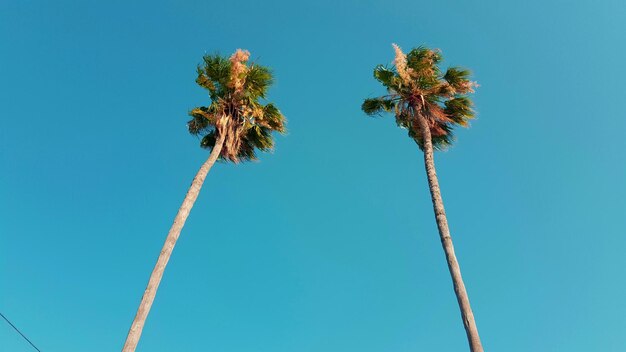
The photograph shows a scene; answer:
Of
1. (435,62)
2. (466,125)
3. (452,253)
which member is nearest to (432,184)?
(452,253)

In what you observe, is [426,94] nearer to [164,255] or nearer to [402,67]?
[402,67]

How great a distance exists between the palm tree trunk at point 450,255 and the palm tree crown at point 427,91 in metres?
1.26

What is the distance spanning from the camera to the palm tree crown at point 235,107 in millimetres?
16125

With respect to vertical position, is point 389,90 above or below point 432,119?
above

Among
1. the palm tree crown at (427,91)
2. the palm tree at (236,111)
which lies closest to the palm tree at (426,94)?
the palm tree crown at (427,91)

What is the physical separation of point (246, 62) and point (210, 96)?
171 centimetres

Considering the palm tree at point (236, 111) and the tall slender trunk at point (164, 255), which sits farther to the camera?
the palm tree at point (236, 111)

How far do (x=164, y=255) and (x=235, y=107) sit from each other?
6474 mm

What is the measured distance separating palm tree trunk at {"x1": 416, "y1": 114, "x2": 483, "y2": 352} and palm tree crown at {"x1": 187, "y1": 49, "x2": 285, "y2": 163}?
5.72 meters

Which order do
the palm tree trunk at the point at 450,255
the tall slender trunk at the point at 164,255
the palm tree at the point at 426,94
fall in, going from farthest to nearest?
the palm tree at the point at 426,94 < the tall slender trunk at the point at 164,255 < the palm tree trunk at the point at 450,255

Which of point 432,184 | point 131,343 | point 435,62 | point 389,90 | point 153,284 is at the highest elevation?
point 435,62

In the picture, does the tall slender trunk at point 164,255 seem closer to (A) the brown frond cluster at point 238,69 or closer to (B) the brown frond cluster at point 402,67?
(A) the brown frond cluster at point 238,69

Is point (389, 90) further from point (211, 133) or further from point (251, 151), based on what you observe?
point (211, 133)

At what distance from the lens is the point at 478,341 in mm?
9594
